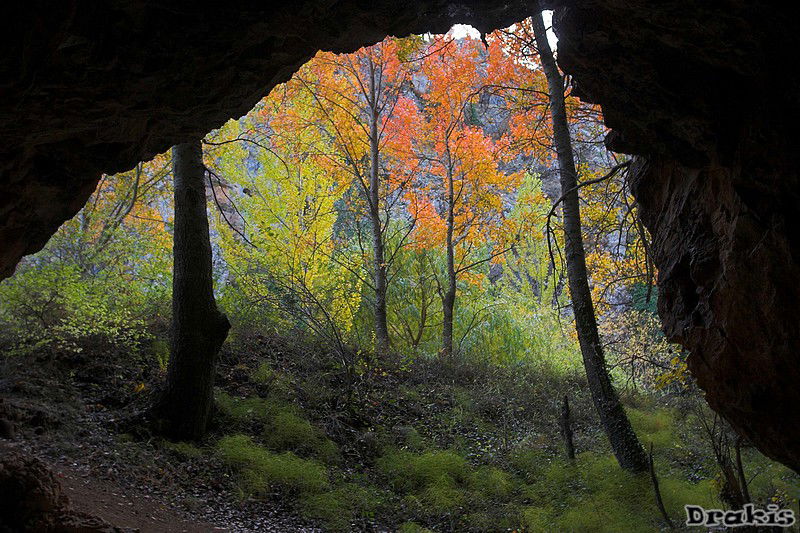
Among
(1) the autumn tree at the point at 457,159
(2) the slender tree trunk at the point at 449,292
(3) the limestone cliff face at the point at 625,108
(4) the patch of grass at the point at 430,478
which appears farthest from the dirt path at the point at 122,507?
(1) the autumn tree at the point at 457,159

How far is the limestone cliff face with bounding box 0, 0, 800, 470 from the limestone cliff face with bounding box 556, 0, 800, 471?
1 cm

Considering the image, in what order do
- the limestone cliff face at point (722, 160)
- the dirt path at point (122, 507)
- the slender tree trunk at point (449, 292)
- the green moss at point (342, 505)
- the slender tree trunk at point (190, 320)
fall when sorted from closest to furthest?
the limestone cliff face at point (722, 160) → the dirt path at point (122, 507) → the green moss at point (342, 505) → the slender tree trunk at point (190, 320) → the slender tree trunk at point (449, 292)

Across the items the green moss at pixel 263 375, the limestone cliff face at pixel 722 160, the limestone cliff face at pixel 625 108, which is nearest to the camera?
the limestone cliff face at pixel 625 108

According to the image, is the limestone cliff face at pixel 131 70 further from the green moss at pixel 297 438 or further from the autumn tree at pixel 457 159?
the autumn tree at pixel 457 159

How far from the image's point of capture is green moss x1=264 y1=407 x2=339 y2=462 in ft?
24.1

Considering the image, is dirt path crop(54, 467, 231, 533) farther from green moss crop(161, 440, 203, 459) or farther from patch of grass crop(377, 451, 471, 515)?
patch of grass crop(377, 451, 471, 515)

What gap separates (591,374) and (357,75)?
32.0 feet

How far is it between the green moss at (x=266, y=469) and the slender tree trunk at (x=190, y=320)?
52 centimetres

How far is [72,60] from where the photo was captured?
2.90 metres

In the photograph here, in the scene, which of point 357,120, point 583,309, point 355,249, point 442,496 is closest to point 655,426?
point 583,309

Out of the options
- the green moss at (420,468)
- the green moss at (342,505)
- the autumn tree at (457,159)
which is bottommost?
the green moss at (342,505)

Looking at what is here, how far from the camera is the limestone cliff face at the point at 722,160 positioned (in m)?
3.35

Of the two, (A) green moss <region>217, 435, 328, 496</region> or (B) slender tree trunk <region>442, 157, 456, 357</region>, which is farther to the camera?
(B) slender tree trunk <region>442, 157, 456, 357</region>

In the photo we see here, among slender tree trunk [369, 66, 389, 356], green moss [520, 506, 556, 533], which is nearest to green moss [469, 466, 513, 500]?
green moss [520, 506, 556, 533]
